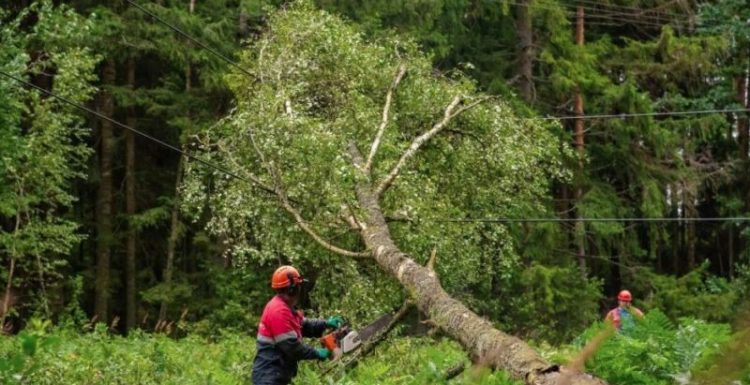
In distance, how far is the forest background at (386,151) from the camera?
14.0 meters

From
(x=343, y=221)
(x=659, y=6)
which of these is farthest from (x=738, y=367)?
(x=659, y=6)

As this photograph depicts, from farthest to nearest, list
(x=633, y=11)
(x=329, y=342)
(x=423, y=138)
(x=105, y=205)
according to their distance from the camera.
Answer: (x=633, y=11)
(x=105, y=205)
(x=423, y=138)
(x=329, y=342)

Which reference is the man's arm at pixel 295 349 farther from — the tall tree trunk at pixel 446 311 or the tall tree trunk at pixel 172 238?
the tall tree trunk at pixel 172 238

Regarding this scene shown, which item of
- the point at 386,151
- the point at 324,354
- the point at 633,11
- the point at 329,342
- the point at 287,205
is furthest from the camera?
the point at 633,11

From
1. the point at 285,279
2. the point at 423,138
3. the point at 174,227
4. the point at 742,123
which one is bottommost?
the point at 174,227

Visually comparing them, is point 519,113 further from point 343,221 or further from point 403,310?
point 403,310

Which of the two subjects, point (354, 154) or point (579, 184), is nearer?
point (354, 154)

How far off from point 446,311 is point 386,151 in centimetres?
534

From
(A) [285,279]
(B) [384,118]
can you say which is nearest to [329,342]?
(A) [285,279]

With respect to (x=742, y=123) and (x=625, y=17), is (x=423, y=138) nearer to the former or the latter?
(x=625, y=17)

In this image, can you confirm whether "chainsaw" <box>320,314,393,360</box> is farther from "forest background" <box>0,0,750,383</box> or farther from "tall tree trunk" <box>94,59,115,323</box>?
"tall tree trunk" <box>94,59,115,323</box>

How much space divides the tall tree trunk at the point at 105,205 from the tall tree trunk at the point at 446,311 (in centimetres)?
1310

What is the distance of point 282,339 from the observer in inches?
276

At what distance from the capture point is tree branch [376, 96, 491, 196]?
12.0 m
